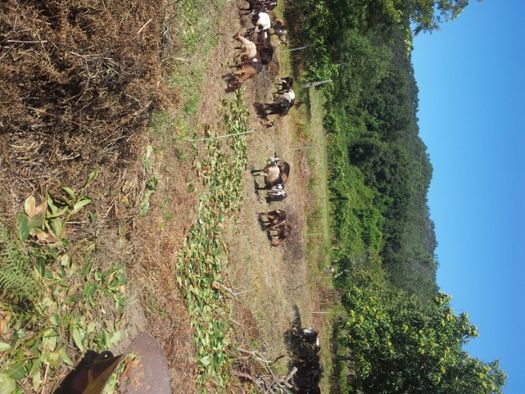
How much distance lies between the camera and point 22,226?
518 cm

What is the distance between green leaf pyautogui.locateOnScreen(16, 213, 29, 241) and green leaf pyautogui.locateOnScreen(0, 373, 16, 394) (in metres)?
1.25

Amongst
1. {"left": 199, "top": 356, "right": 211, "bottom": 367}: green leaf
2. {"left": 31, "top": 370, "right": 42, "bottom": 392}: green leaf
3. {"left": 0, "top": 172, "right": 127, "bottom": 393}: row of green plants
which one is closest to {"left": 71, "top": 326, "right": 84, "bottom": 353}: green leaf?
{"left": 0, "top": 172, "right": 127, "bottom": 393}: row of green plants

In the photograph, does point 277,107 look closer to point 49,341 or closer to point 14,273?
point 49,341

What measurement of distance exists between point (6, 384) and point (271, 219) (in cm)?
1115

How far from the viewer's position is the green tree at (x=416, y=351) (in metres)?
13.2

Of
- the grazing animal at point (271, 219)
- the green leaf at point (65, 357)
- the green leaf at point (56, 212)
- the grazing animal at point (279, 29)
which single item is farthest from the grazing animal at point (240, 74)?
the green leaf at point (65, 357)

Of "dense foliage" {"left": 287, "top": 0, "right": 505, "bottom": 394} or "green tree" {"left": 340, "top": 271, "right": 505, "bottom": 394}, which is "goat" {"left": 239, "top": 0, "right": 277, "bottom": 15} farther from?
"green tree" {"left": 340, "top": 271, "right": 505, "bottom": 394}

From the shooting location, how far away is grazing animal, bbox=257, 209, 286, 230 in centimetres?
1518

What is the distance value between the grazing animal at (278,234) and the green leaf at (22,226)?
10743 millimetres

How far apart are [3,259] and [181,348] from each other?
14.6 ft

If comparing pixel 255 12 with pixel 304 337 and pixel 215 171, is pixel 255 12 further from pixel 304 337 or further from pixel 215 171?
pixel 304 337

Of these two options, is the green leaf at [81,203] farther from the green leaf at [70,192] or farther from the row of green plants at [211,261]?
the row of green plants at [211,261]

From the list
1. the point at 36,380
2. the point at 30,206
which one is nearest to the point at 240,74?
the point at 30,206

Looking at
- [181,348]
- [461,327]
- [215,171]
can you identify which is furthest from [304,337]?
[181,348]
